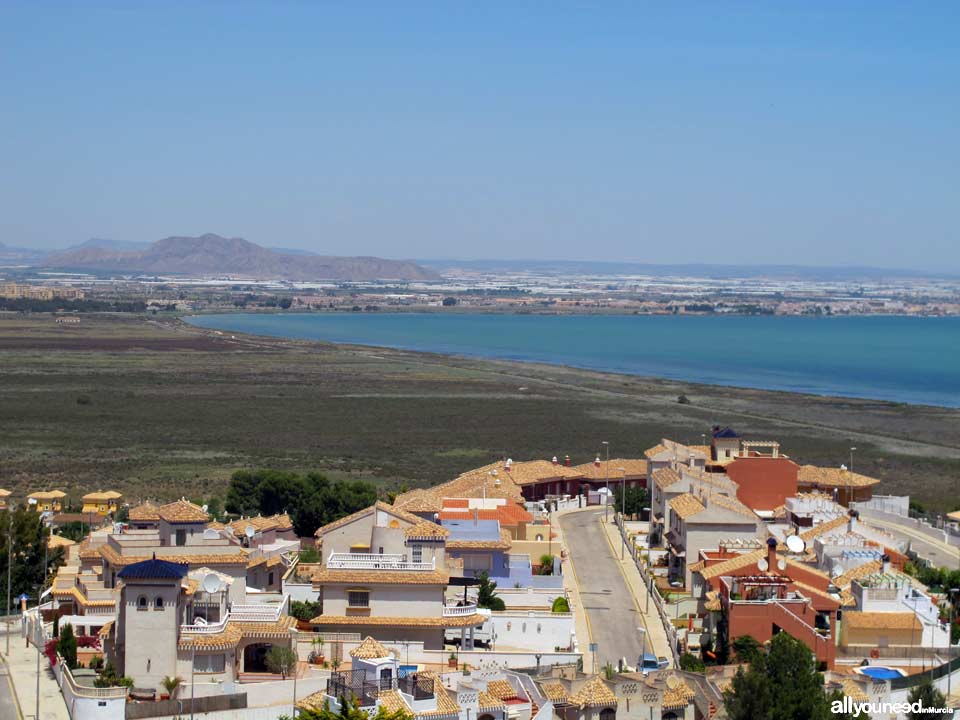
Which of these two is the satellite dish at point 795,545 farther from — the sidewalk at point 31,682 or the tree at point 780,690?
the sidewalk at point 31,682

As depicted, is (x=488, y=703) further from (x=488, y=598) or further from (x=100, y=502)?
(x=100, y=502)

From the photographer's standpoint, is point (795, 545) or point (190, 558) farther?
point (795, 545)

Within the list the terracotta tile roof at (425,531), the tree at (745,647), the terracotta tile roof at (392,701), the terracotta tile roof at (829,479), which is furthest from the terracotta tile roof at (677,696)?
the terracotta tile roof at (829,479)

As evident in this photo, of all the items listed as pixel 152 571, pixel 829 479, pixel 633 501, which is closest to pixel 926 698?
pixel 152 571

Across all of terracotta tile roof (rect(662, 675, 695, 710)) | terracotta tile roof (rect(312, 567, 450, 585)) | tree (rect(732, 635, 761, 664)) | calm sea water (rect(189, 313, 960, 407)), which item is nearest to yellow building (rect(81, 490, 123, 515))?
terracotta tile roof (rect(312, 567, 450, 585))

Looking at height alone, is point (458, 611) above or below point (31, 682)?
above

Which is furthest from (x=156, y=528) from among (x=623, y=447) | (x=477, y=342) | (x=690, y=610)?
(x=477, y=342)
